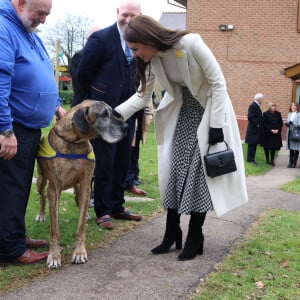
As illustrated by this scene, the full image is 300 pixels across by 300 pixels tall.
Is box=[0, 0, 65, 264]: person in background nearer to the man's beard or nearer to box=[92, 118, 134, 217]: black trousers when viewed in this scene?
the man's beard

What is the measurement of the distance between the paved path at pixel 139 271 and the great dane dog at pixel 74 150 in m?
0.25

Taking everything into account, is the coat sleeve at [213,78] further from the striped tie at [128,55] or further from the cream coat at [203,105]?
the striped tie at [128,55]

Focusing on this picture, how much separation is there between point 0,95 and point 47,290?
1.51m

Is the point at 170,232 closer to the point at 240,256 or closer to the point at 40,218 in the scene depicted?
the point at 240,256

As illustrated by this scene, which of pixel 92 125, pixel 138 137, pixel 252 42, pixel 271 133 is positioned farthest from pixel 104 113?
pixel 252 42

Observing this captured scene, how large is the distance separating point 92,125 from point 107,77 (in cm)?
117

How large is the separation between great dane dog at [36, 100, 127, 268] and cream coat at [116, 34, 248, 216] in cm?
39

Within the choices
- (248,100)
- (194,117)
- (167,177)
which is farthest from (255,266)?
(248,100)

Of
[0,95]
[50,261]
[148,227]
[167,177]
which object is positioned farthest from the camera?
[148,227]

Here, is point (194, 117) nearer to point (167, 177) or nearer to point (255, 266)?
point (167, 177)

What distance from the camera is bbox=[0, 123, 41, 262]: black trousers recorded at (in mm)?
3955

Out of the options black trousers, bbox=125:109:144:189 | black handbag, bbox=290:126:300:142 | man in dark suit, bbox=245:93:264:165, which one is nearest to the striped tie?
black trousers, bbox=125:109:144:189

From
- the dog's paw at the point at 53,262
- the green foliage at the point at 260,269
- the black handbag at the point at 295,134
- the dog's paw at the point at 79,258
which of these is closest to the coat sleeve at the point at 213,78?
the green foliage at the point at 260,269

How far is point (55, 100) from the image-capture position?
4172 mm
